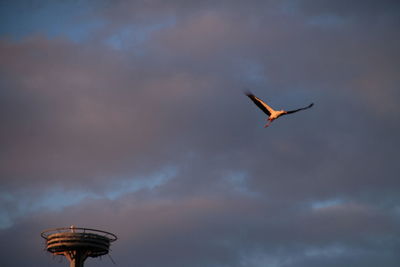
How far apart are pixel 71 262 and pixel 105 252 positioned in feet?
15.2

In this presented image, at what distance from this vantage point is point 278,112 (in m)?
39.0

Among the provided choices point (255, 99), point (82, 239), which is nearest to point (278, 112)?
point (255, 99)

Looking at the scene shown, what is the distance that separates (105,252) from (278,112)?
38104 mm

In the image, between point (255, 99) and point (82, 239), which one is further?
point (82, 239)

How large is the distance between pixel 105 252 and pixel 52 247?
6.99 m

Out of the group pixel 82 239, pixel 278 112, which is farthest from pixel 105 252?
pixel 278 112

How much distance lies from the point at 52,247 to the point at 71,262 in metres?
3.21

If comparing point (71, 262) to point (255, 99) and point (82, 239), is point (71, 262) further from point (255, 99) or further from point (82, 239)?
point (255, 99)

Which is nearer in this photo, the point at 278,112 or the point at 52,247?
the point at 278,112

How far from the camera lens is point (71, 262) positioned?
213 ft

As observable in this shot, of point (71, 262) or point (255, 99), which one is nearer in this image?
point (255, 99)

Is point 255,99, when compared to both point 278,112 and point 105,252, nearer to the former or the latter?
point 278,112

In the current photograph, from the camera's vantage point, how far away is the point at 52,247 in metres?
64.9

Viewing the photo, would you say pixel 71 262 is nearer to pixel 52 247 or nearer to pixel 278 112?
pixel 52 247
